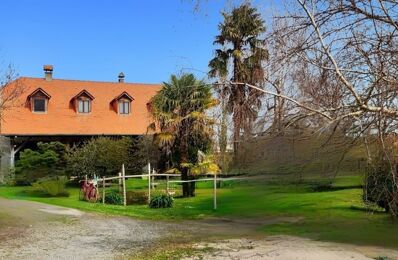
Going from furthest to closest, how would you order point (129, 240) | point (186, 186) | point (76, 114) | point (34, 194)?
point (76, 114)
point (34, 194)
point (186, 186)
point (129, 240)

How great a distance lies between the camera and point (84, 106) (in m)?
41.0

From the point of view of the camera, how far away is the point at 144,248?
11.8m

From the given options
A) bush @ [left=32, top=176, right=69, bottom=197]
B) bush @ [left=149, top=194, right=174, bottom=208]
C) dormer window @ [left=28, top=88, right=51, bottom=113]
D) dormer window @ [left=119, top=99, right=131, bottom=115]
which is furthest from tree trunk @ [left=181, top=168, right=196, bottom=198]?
dormer window @ [left=28, top=88, right=51, bottom=113]

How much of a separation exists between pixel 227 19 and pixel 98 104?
36.5 meters

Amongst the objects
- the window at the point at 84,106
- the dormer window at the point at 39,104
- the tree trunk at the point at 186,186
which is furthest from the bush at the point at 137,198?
the dormer window at the point at 39,104

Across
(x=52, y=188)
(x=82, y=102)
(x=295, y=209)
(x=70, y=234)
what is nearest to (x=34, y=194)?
(x=52, y=188)

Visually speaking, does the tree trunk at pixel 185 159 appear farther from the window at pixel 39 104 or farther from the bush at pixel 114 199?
the window at pixel 39 104

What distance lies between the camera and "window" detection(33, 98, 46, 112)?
39625mm

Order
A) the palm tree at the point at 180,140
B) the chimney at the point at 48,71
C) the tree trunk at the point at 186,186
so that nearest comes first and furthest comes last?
the tree trunk at the point at 186,186 → the palm tree at the point at 180,140 → the chimney at the point at 48,71

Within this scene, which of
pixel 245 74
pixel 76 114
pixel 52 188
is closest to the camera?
pixel 245 74

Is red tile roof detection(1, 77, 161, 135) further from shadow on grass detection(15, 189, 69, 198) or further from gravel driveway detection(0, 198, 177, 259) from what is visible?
gravel driveway detection(0, 198, 177, 259)

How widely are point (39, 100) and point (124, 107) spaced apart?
20.5 feet

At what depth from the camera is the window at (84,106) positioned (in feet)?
134

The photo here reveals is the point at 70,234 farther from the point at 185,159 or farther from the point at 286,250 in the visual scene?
the point at 185,159
